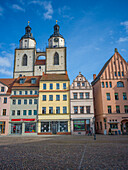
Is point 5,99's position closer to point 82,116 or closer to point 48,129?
point 48,129

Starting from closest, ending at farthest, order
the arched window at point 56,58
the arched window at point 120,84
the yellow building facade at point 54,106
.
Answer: the yellow building facade at point 54,106 → the arched window at point 120,84 → the arched window at point 56,58

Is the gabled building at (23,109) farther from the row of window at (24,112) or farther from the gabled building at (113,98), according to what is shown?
the gabled building at (113,98)

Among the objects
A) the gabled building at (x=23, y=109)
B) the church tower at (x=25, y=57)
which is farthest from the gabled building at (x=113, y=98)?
the church tower at (x=25, y=57)

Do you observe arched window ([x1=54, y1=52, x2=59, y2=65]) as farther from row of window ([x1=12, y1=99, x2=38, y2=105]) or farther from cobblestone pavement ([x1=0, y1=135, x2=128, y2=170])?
cobblestone pavement ([x1=0, y1=135, x2=128, y2=170])

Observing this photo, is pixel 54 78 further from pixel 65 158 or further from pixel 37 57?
pixel 65 158

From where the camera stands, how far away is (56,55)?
64000 mm

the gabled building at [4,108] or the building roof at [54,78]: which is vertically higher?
the building roof at [54,78]

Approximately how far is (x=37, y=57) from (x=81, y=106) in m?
36.0

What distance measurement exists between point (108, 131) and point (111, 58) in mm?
18829

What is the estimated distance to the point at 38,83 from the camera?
44.9 metres

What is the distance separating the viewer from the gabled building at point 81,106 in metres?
39.6

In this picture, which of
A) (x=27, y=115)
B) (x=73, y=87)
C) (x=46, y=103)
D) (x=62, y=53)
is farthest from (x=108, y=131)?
(x=62, y=53)

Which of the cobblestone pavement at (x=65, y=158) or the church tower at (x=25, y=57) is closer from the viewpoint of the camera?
the cobblestone pavement at (x=65, y=158)

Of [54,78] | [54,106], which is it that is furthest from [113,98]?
[54,78]
